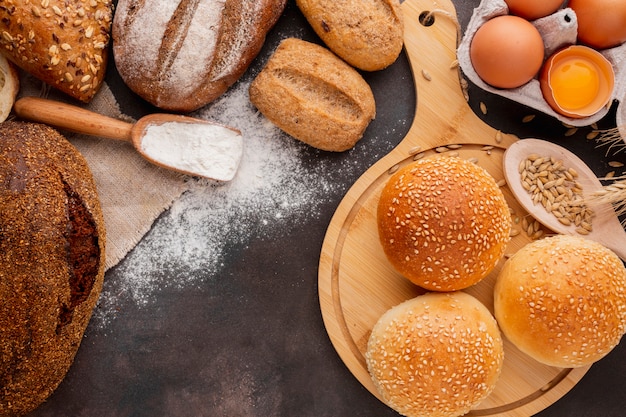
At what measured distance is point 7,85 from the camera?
2.05 metres

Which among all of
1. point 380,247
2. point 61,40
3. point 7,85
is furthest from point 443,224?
point 7,85

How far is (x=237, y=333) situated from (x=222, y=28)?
1.13 metres

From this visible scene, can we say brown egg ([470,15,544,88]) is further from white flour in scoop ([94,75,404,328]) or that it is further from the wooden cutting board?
white flour in scoop ([94,75,404,328])

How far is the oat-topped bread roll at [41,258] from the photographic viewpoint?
1.85 meters

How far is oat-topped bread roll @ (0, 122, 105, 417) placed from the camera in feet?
6.06

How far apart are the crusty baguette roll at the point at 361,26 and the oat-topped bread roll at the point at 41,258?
100 cm

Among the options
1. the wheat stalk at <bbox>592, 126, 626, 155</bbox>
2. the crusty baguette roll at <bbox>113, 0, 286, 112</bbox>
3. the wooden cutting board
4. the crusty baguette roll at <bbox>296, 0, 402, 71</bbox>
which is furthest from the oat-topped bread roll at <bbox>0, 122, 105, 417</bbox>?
the wheat stalk at <bbox>592, 126, 626, 155</bbox>

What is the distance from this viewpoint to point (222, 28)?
2035mm

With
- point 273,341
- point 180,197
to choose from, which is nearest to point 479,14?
point 180,197

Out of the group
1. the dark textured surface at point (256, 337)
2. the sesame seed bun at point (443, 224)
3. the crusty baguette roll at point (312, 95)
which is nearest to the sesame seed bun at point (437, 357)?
the sesame seed bun at point (443, 224)

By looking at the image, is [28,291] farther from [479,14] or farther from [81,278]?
[479,14]

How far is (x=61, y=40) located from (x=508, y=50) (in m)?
1.51

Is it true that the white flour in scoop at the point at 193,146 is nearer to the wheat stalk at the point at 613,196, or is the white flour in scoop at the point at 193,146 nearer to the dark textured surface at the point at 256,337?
the dark textured surface at the point at 256,337

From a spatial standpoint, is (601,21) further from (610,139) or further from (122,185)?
(122,185)
